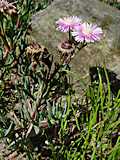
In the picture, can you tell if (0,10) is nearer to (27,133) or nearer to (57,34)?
(27,133)

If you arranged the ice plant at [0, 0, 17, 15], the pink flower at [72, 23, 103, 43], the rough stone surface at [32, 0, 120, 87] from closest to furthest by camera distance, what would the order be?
1. the pink flower at [72, 23, 103, 43]
2. the ice plant at [0, 0, 17, 15]
3. the rough stone surface at [32, 0, 120, 87]

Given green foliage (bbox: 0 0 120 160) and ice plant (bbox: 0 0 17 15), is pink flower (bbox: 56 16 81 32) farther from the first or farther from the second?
ice plant (bbox: 0 0 17 15)

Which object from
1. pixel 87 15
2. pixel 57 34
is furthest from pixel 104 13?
pixel 57 34

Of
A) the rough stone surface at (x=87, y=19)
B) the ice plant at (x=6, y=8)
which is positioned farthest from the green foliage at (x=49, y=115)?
the rough stone surface at (x=87, y=19)

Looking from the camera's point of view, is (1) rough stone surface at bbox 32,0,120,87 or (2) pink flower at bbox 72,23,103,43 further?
(1) rough stone surface at bbox 32,0,120,87

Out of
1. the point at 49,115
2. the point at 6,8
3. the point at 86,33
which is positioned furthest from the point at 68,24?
the point at 49,115

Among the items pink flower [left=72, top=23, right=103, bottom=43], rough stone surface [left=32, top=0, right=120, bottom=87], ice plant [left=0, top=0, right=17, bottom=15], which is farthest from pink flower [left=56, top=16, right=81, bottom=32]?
rough stone surface [left=32, top=0, right=120, bottom=87]

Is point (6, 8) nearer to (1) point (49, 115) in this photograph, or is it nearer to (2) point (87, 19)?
(1) point (49, 115)

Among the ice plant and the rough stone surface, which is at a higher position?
the ice plant
